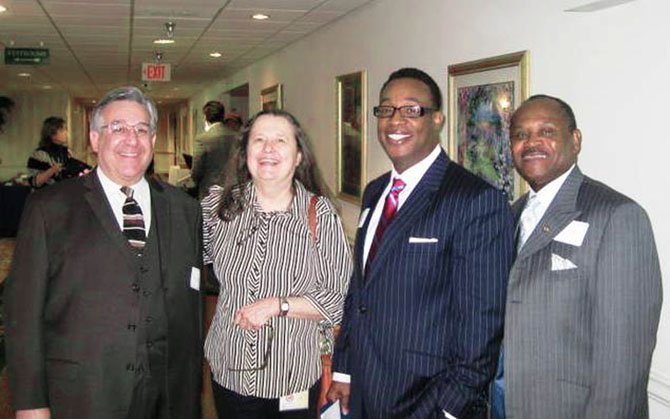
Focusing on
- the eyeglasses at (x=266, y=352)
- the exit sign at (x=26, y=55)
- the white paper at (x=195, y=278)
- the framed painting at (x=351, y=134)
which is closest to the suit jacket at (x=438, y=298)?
the eyeglasses at (x=266, y=352)

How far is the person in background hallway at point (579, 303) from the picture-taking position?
1825 mm

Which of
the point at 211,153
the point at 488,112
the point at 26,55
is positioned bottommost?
the point at 211,153

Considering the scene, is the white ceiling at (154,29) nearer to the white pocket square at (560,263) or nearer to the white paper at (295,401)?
the white paper at (295,401)

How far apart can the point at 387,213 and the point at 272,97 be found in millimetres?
8280

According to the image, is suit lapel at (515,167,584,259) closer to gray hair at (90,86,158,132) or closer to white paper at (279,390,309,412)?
white paper at (279,390,309,412)

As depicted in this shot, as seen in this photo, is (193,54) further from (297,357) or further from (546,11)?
(297,357)

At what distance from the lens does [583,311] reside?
1.89 m

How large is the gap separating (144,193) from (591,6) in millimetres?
2124

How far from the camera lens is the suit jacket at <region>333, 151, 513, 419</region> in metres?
1.89

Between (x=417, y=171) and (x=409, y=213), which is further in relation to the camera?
(x=417, y=171)

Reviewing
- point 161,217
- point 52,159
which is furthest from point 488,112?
point 52,159

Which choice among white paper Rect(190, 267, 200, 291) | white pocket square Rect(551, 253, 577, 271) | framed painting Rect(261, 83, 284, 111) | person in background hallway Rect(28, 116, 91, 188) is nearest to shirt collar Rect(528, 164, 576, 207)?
white pocket square Rect(551, 253, 577, 271)

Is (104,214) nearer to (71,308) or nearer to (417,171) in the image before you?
(71,308)

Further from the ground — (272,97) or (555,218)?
(272,97)
